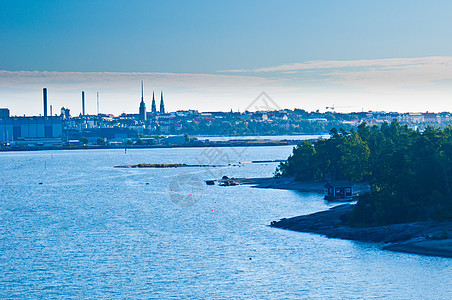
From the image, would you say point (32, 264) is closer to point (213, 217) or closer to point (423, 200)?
point (213, 217)

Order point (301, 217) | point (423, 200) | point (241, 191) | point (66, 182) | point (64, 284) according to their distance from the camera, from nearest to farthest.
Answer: point (64, 284)
point (423, 200)
point (301, 217)
point (241, 191)
point (66, 182)

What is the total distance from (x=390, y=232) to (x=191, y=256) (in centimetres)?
1836

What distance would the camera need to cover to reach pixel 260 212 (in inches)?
3319

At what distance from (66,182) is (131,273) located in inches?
3403

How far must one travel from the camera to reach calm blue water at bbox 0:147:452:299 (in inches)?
1946

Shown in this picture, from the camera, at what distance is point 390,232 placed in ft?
207

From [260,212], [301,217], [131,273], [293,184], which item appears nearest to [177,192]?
[293,184]

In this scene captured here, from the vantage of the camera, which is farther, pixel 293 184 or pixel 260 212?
pixel 293 184

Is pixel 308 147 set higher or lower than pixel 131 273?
higher

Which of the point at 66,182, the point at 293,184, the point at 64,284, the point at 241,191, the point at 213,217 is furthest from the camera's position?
the point at 66,182

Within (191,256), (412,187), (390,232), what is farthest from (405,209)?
(191,256)

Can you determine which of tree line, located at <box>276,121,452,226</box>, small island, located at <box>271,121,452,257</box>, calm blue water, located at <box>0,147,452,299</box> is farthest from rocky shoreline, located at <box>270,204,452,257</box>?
tree line, located at <box>276,121,452,226</box>

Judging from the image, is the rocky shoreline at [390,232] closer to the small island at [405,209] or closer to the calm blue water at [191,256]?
the small island at [405,209]

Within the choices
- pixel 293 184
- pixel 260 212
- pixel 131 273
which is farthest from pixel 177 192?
pixel 131 273
